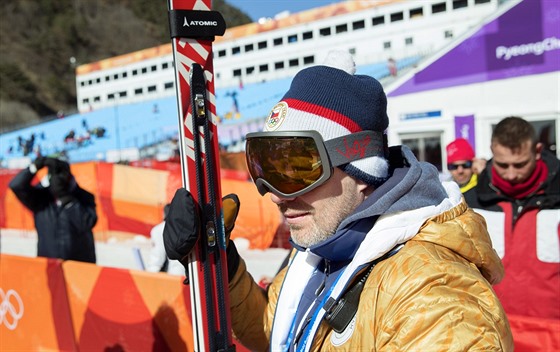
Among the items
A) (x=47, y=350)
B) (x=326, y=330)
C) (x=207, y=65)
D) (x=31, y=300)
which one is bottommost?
(x=47, y=350)

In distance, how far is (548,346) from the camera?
2385 mm

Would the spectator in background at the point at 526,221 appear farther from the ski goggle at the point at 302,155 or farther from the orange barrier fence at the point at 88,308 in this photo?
the ski goggle at the point at 302,155

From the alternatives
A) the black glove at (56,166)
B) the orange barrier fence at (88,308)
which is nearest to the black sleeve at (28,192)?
the black glove at (56,166)

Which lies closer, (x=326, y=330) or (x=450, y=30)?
(x=326, y=330)

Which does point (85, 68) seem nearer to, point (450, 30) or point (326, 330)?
point (450, 30)

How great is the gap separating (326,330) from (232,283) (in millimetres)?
547

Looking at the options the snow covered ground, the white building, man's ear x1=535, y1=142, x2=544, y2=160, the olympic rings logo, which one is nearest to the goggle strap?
man's ear x1=535, y1=142, x2=544, y2=160

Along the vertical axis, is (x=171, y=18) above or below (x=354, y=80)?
above

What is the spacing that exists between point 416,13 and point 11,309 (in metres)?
37.9

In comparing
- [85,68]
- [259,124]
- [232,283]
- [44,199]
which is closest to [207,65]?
[232,283]

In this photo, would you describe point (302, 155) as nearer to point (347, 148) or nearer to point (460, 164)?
point (347, 148)

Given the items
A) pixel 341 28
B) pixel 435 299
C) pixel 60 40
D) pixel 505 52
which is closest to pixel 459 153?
pixel 435 299

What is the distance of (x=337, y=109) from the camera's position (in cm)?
129

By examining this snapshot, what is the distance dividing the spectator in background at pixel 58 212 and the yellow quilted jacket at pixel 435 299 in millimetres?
3802
